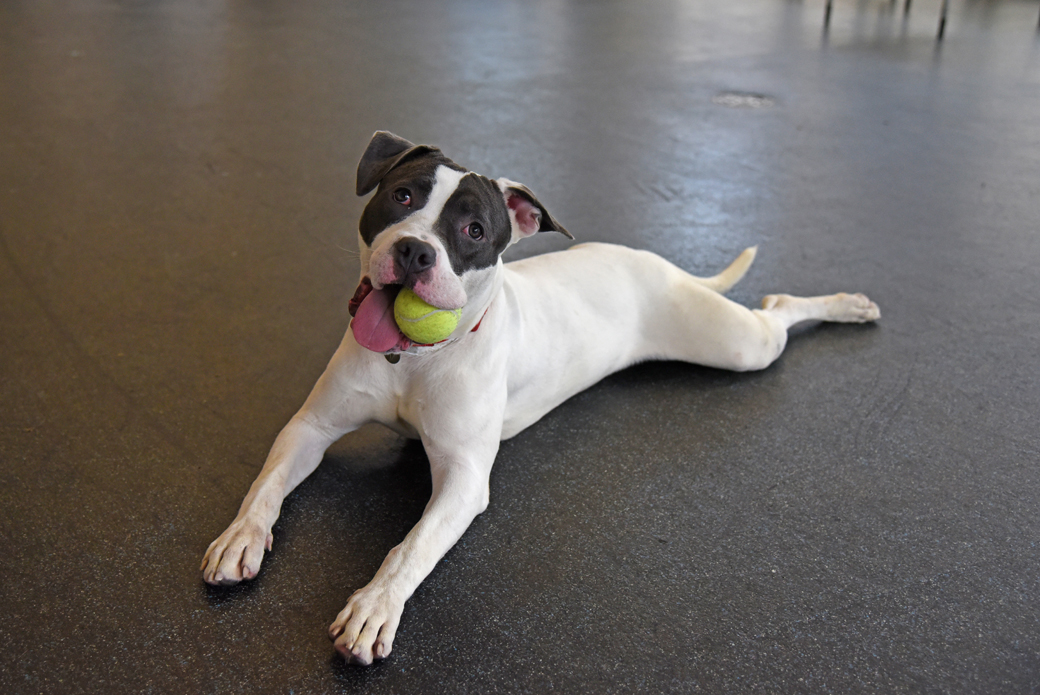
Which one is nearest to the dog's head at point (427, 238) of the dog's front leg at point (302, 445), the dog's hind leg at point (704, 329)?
the dog's front leg at point (302, 445)

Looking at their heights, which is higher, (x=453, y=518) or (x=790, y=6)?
(x=790, y=6)

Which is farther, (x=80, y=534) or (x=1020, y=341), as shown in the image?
(x=1020, y=341)

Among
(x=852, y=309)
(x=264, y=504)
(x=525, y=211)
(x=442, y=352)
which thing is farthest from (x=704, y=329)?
(x=264, y=504)

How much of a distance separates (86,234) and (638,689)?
3.69 m

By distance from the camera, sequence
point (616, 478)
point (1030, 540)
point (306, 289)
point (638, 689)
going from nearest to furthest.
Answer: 1. point (638, 689)
2. point (1030, 540)
3. point (616, 478)
4. point (306, 289)

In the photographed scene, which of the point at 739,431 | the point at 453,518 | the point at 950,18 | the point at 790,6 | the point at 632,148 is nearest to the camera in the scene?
the point at 453,518

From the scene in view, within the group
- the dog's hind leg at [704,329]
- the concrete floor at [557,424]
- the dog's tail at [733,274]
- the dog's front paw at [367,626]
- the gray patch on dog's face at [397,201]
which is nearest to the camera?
the dog's front paw at [367,626]

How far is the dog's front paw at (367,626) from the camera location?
6.70 ft

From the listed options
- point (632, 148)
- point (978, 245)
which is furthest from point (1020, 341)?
point (632, 148)

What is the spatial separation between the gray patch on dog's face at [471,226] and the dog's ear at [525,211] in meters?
0.08

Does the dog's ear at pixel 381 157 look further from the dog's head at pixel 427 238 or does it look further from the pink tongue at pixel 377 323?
the pink tongue at pixel 377 323

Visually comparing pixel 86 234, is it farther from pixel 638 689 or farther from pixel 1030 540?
pixel 1030 540

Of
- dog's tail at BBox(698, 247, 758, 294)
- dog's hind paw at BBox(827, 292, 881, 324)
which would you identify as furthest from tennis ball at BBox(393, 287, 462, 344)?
dog's hind paw at BBox(827, 292, 881, 324)

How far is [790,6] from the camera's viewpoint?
458 inches
